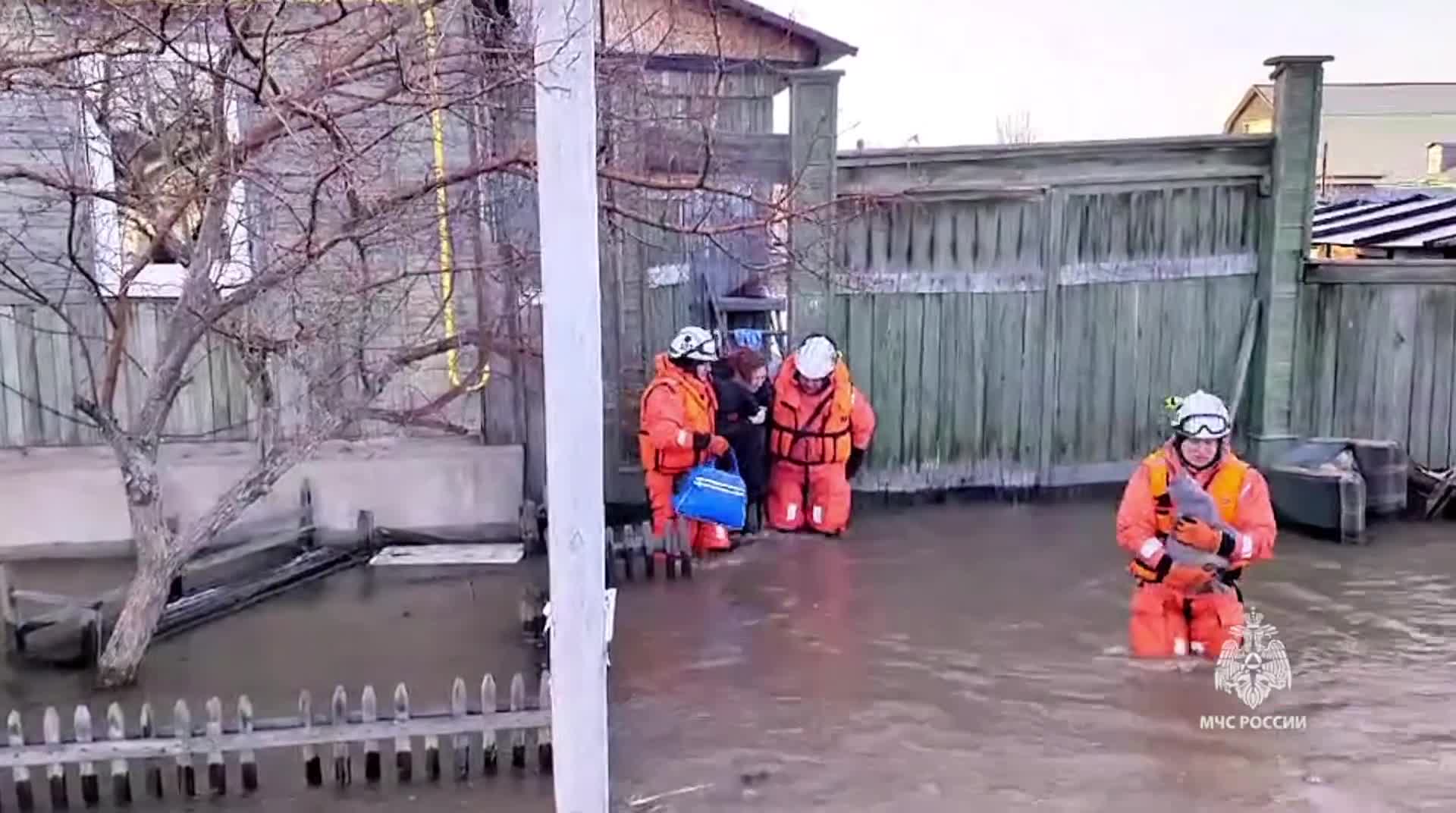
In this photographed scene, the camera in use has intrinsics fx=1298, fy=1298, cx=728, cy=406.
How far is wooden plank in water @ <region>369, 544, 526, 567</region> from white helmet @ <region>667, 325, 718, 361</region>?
5.25ft

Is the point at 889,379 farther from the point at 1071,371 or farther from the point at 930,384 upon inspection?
the point at 1071,371

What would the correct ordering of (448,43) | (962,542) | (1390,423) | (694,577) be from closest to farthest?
(448,43) → (694,577) → (962,542) → (1390,423)

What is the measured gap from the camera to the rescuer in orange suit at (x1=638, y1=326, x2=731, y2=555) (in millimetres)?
7879

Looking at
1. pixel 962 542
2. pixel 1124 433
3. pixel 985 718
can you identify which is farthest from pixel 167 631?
pixel 1124 433

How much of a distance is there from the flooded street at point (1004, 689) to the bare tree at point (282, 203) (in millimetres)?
2026

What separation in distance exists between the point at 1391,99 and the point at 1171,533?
143 feet

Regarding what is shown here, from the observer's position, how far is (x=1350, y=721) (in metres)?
5.52

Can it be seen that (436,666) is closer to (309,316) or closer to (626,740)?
(626,740)

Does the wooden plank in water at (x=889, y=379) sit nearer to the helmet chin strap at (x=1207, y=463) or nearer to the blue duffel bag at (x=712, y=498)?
the blue duffel bag at (x=712, y=498)

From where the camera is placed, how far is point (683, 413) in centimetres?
789

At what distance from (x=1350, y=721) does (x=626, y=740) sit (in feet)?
10.1

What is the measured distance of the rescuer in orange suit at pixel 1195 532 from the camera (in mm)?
5707

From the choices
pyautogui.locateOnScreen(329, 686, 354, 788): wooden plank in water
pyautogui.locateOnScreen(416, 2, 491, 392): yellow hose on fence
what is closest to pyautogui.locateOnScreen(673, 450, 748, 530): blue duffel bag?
A: pyautogui.locateOnScreen(416, 2, 491, 392): yellow hose on fence

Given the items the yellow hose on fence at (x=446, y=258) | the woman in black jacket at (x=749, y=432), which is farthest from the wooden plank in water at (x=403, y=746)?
the woman in black jacket at (x=749, y=432)
